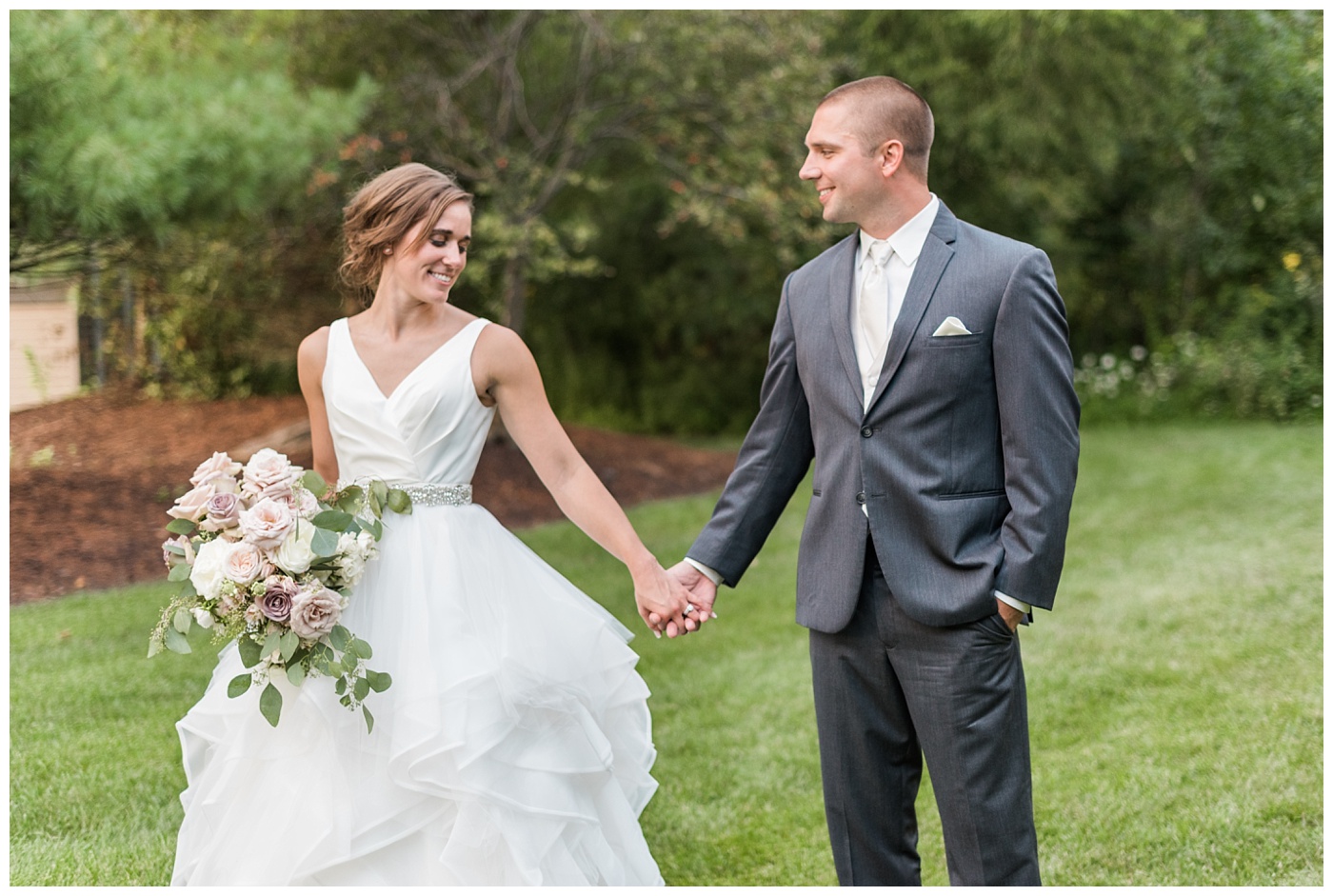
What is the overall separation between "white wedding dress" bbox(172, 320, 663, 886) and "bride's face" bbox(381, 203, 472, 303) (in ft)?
0.45

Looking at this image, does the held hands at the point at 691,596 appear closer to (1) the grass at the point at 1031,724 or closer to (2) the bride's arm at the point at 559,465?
(2) the bride's arm at the point at 559,465

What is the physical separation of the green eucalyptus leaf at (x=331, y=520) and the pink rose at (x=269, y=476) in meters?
0.10

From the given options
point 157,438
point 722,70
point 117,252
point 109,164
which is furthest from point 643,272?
point 109,164

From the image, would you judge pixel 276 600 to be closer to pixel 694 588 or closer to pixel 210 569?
pixel 210 569

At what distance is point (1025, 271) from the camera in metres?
2.58

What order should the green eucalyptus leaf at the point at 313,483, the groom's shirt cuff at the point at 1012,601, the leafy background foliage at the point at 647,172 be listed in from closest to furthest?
the groom's shirt cuff at the point at 1012,601, the green eucalyptus leaf at the point at 313,483, the leafy background foliage at the point at 647,172

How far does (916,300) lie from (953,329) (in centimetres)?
11

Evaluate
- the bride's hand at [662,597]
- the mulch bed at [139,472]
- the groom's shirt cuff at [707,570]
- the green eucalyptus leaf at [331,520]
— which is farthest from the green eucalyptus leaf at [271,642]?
the mulch bed at [139,472]

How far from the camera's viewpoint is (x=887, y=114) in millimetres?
2676

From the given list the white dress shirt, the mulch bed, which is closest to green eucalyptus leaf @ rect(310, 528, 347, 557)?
the white dress shirt

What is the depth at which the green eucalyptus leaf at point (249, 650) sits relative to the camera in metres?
2.71

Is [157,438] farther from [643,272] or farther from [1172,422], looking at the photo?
[1172,422]

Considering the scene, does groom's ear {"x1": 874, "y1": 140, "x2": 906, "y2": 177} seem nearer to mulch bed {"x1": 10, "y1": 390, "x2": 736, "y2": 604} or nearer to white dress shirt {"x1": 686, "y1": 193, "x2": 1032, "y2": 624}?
white dress shirt {"x1": 686, "y1": 193, "x2": 1032, "y2": 624}

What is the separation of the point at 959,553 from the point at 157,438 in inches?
385
